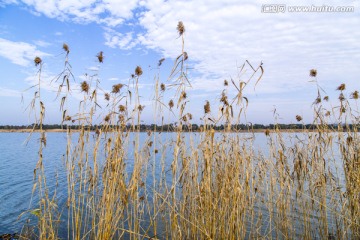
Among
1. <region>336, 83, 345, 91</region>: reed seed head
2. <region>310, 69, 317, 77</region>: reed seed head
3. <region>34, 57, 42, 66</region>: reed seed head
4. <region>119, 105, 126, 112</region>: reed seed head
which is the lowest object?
<region>119, 105, 126, 112</region>: reed seed head

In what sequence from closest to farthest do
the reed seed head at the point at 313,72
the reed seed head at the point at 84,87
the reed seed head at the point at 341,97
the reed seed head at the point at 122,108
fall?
the reed seed head at the point at 84,87, the reed seed head at the point at 122,108, the reed seed head at the point at 313,72, the reed seed head at the point at 341,97

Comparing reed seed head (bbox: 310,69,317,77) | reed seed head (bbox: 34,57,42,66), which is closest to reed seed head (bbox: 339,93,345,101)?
reed seed head (bbox: 310,69,317,77)

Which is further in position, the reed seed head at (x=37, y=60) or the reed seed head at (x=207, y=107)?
the reed seed head at (x=207, y=107)

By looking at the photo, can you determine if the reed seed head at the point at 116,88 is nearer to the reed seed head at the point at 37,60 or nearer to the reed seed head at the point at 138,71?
the reed seed head at the point at 138,71

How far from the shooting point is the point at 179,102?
357 centimetres

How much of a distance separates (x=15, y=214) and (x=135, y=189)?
7059 mm

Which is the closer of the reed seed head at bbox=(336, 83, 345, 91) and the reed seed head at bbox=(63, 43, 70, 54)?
the reed seed head at bbox=(63, 43, 70, 54)

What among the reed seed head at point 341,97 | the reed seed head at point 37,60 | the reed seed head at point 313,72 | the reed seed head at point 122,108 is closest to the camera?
the reed seed head at point 37,60

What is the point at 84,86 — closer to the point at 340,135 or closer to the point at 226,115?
the point at 226,115

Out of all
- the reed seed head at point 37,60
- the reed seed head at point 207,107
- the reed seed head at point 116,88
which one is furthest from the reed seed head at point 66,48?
the reed seed head at point 207,107

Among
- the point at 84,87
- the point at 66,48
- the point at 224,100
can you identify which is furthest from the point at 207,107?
the point at 66,48

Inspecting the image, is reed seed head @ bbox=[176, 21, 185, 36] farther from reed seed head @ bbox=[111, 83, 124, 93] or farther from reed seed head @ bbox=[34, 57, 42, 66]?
reed seed head @ bbox=[34, 57, 42, 66]

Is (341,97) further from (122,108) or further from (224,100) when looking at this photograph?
(122,108)

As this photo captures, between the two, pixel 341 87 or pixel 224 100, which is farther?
pixel 341 87
